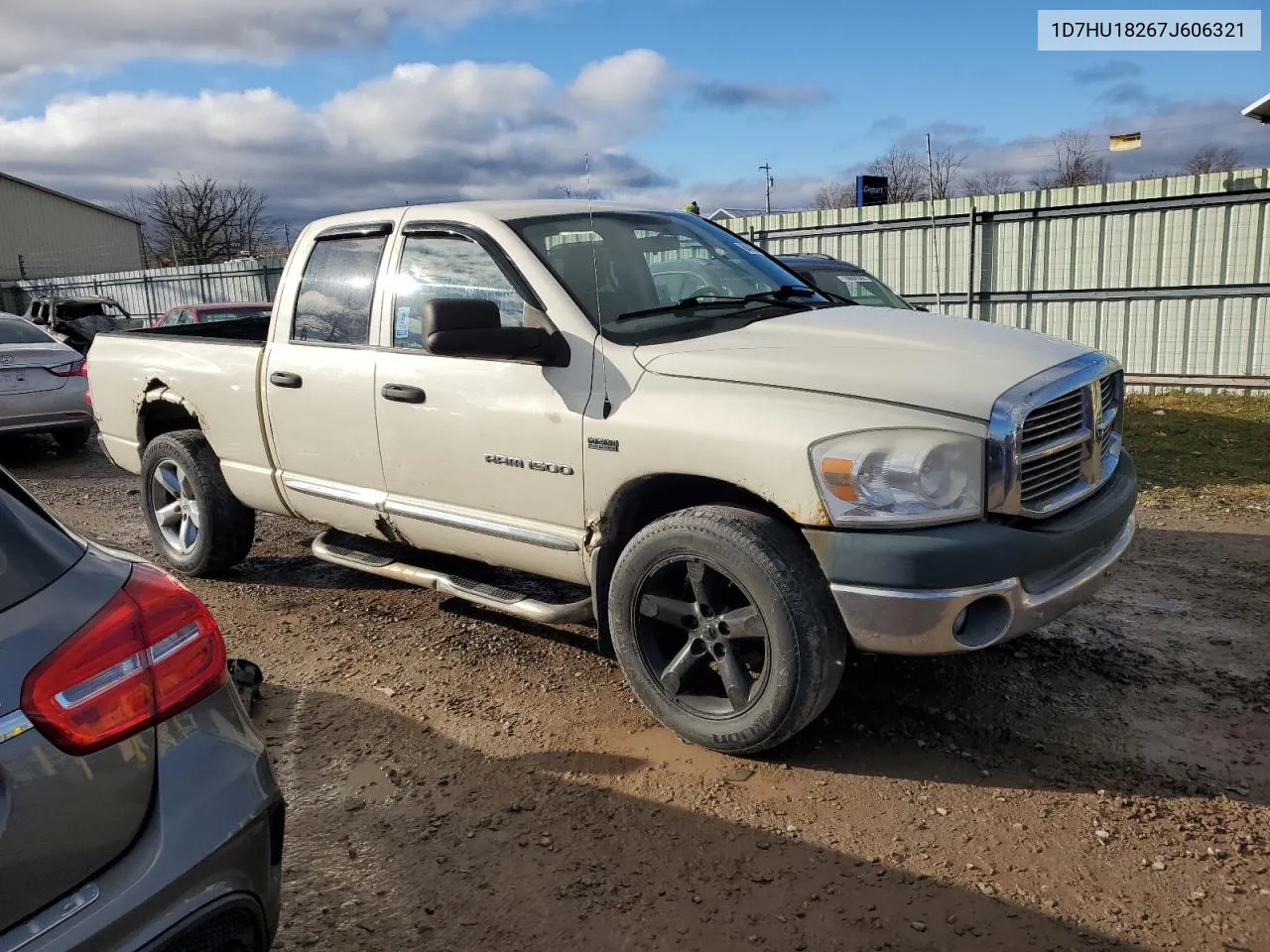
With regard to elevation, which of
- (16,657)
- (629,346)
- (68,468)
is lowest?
(68,468)

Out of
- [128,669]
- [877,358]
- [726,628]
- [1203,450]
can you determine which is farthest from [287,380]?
[1203,450]

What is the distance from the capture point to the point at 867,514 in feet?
9.84

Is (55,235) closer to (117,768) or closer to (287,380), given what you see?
(287,380)

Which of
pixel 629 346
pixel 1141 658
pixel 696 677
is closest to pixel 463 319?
pixel 629 346

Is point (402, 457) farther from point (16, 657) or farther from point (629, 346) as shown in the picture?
point (16, 657)

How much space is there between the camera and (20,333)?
1022 centimetres

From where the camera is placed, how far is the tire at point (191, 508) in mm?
5445

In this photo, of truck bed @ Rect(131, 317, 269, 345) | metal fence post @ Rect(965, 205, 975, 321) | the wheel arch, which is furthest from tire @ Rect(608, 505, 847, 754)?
metal fence post @ Rect(965, 205, 975, 321)

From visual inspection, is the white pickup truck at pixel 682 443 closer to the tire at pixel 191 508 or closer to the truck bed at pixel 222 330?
the tire at pixel 191 508

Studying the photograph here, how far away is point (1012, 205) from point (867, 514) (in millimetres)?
12306

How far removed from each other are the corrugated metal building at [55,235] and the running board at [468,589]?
143 ft

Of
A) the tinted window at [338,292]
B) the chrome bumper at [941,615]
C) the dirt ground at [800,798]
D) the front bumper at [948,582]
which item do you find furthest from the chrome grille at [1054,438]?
the tinted window at [338,292]

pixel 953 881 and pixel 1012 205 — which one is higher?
pixel 1012 205

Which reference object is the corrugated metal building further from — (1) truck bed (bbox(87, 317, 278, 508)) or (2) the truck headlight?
(2) the truck headlight
